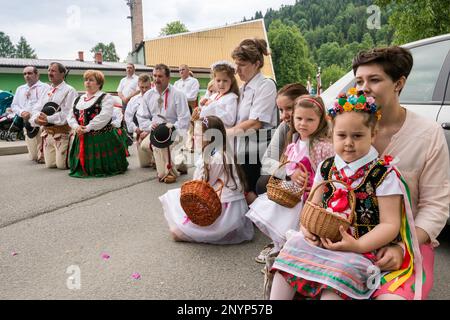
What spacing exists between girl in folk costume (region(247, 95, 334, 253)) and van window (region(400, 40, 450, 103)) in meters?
0.98

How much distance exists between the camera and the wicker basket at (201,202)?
11.1 feet

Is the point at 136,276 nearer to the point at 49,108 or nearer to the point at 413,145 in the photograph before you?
the point at 413,145

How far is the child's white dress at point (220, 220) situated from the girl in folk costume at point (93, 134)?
12.1 feet

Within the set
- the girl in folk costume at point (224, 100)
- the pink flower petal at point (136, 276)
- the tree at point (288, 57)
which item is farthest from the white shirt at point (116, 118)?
the tree at point (288, 57)

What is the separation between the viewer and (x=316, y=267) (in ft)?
6.25

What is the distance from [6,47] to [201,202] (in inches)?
4370

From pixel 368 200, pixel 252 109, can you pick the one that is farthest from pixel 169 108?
pixel 368 200

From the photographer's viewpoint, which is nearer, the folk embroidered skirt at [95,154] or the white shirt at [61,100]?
the folk embroidered skirt at [95,154]

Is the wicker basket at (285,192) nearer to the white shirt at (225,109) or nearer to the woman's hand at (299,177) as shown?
the woman's hand at (299,177)

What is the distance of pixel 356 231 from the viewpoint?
1995 millimetres

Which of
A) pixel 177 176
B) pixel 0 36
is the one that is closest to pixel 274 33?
pixel 177 176

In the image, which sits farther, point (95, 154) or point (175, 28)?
point (175, 28)

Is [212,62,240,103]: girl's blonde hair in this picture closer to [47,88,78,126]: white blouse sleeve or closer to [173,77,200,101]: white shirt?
[47,88,78,126]: white blouse sleeve
